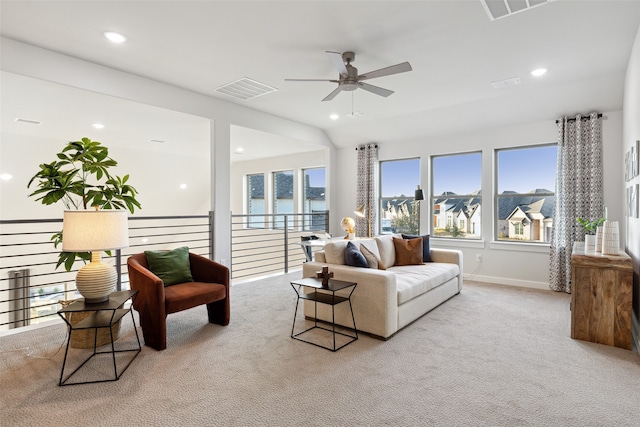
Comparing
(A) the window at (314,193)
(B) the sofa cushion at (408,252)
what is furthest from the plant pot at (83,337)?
(A) the window at (314,193)

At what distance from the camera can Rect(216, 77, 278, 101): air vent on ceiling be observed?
437 centimetres

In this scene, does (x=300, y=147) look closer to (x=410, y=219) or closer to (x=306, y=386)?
(x=410, y=219)

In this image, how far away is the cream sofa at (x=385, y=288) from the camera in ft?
10.3

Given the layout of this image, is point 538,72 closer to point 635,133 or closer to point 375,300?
point 635,133

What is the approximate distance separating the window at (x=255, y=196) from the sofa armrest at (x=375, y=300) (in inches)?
253

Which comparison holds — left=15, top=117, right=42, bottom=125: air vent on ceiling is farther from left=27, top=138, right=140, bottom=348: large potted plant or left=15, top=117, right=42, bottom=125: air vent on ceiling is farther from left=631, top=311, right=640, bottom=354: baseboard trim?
left=631, top=311, right=640, bottom=354: baseboard trim

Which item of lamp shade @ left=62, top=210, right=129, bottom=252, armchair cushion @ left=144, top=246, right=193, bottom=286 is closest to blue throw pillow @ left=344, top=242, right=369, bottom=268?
armchair cushion @ left=144, top=246, right=193, bottom=286

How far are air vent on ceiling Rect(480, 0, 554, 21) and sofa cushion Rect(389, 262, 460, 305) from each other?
2.47 m

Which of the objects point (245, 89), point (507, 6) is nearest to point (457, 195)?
point (507, 6)

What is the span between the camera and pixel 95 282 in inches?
102

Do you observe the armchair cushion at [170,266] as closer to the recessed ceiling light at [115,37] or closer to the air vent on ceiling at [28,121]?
the recessed ceiling light at [115,37]

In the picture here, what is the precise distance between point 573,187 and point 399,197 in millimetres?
2795

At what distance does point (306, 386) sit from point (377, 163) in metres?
5.22

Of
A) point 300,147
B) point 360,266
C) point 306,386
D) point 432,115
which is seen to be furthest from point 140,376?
point 300,147
